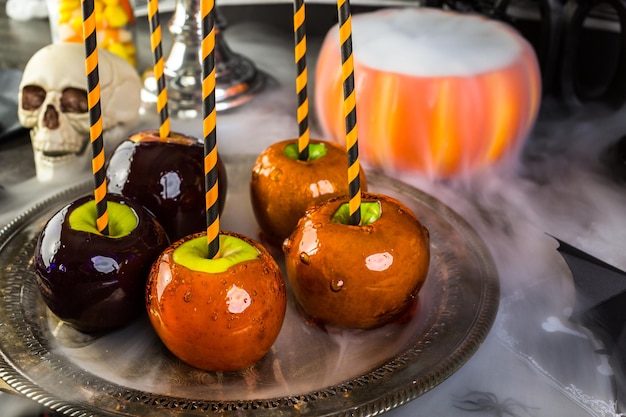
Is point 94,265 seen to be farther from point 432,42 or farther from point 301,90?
point 432,42

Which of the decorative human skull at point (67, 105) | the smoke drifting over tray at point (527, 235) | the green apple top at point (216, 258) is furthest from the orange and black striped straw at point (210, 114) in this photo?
the decorative human skull at point (67, 105)

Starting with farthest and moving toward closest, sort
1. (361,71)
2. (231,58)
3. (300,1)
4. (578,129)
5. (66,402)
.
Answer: (231,58), (578,129), (361,71), (300,1), (66,402)

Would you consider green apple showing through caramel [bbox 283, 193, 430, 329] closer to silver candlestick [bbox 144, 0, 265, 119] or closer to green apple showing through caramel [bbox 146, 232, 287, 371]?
green apple showing through caramel [bbox 146, 232, 287, 371]

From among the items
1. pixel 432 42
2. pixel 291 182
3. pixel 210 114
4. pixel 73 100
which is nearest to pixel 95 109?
pixel 210 114

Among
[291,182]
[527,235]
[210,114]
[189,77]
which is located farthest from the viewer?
[189,77]

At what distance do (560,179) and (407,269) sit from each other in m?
0.40

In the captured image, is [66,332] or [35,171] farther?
[35,171]

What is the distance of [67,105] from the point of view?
2.80ft

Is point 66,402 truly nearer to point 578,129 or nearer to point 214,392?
point 214,392

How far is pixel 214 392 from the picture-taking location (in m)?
0.54

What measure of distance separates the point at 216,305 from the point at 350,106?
0.19 meters

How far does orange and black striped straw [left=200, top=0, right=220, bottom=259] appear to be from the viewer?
0.50 metres

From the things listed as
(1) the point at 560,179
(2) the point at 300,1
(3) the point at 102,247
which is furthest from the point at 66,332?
(1) the point at 560,179

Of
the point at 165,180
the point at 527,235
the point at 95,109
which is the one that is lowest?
the point at 527,235
